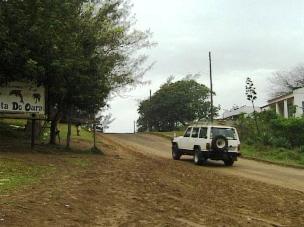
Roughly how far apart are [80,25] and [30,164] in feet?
34.2

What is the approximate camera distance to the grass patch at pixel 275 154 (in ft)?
102

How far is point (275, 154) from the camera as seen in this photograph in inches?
1328

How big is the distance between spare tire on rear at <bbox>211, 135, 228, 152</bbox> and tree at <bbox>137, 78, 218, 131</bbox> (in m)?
48.2

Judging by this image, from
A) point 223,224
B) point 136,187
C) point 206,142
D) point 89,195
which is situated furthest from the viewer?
point 206,142

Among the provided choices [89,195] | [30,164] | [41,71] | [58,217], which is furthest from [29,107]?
[58,217]

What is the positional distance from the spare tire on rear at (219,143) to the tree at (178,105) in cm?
4815

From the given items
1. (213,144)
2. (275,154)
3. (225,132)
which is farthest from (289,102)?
(213,144)

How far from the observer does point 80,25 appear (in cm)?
2708

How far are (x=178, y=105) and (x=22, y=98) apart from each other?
5217 centimetres

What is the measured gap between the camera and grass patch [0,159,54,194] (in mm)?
13302

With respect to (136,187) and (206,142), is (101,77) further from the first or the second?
(136,187)

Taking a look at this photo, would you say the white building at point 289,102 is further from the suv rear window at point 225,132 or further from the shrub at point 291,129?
the suv rear window at point 225,132

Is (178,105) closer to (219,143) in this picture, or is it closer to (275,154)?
(275,154)

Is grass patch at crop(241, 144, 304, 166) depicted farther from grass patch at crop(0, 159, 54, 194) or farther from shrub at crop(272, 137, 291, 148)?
grass patch at crop(0, 159, 54, 194)
